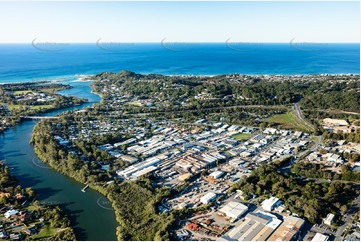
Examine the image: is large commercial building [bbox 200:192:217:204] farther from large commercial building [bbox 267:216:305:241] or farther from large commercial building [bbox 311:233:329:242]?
large commercial building [bbox 311:233:329:242]

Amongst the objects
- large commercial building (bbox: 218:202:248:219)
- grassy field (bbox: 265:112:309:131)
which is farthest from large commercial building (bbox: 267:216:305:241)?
grassy field (bbox: 265:112:309:131)

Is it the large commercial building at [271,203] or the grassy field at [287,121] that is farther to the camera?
the grassy field at [287,121]

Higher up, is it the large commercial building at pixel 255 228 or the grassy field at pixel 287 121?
the grassy field at pixel 287 121

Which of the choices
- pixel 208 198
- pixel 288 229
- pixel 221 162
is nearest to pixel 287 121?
pixel 221 162

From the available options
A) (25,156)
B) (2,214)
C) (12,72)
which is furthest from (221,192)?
(12,72)

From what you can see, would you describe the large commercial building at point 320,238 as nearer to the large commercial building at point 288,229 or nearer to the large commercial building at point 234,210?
the large commercial building at point 288,229

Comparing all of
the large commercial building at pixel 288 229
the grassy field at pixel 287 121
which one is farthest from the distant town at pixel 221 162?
the grassy field at pixel 287 121

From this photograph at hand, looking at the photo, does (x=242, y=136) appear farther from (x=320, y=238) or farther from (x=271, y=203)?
(x=320, y=238)

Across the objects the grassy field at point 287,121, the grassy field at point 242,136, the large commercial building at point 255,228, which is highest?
the grassy field at point 287,121
